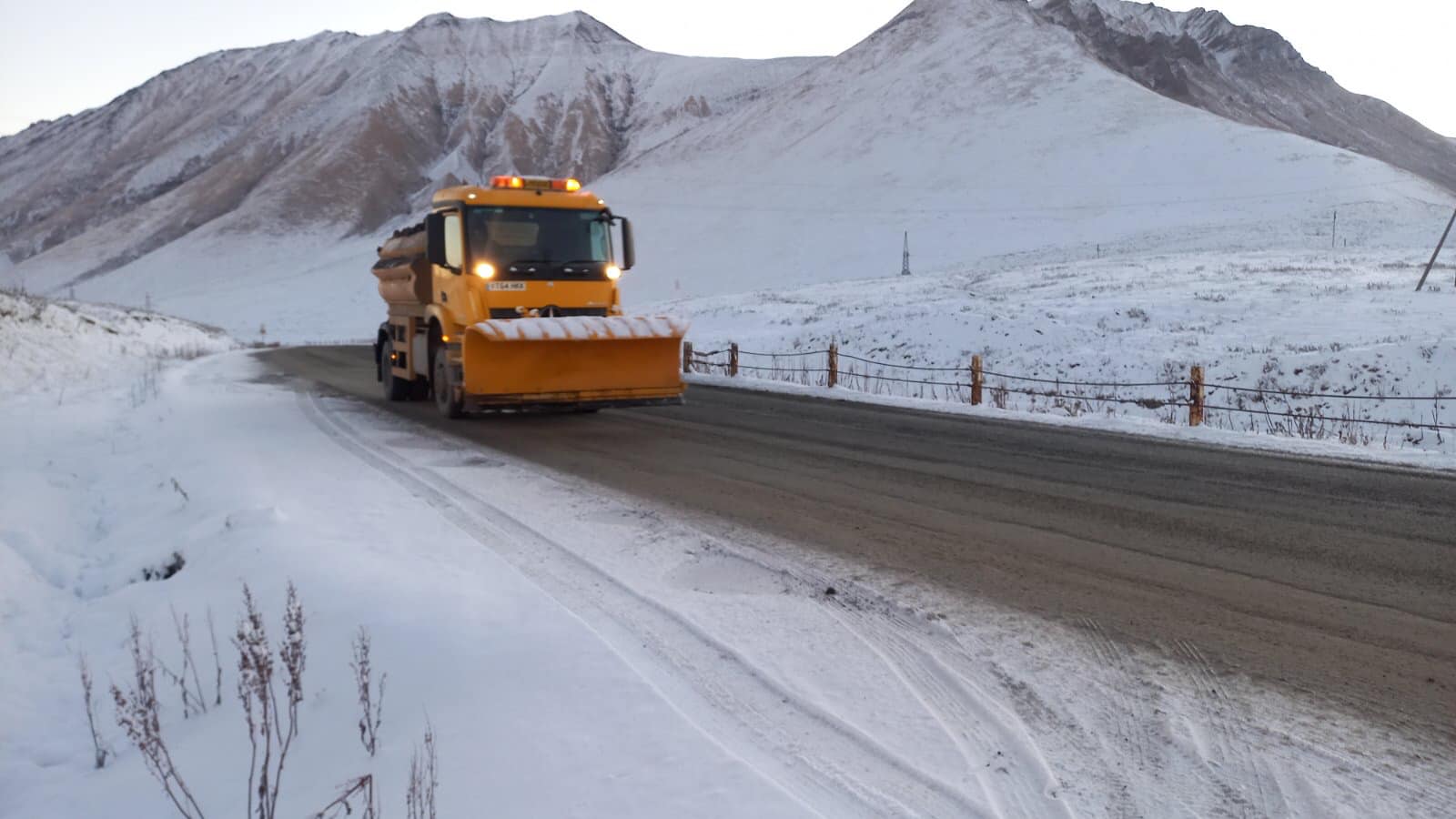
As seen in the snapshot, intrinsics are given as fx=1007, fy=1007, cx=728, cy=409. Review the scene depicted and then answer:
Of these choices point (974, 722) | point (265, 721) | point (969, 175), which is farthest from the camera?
point (969, 175)

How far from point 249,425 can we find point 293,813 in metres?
10.2

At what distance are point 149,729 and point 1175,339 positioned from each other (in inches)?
976

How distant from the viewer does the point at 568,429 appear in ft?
43.3

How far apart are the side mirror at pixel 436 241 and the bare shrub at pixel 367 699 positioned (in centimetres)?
878

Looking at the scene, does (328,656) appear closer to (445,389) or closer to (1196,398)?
(445,389)

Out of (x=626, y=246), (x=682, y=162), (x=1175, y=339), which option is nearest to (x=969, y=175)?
(x=682, y=162)

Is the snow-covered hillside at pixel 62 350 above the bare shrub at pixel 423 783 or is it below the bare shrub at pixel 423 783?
above

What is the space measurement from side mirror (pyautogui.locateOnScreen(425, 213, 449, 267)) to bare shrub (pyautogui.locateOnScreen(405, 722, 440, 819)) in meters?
9.94

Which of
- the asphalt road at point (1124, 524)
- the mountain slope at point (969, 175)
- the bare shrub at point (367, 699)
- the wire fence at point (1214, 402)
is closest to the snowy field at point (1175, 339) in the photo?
the wire fence at point (1214, 402)

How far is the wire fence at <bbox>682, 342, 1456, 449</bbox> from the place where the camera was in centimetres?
1441

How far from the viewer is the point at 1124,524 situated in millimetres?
7266

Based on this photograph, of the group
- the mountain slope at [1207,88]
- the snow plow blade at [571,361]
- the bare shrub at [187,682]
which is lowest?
the bare shrub at [187,682]

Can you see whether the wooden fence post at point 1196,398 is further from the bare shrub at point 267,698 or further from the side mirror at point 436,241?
the bare shrub at point 267,698

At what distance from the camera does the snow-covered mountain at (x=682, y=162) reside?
232ft
